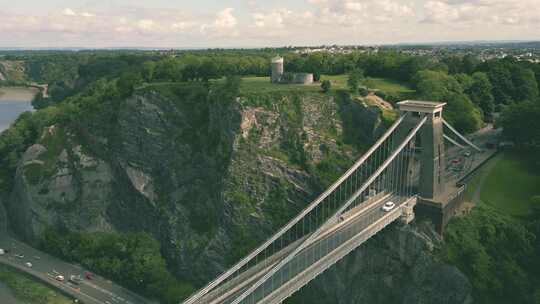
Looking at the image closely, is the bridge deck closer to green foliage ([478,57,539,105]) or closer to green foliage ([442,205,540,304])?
green foliage ([442,205,540,304])

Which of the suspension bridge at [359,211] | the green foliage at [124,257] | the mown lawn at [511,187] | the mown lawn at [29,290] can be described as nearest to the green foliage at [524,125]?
the mown lawn at [511,187]

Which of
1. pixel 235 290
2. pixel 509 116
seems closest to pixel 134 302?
pixel 235 290

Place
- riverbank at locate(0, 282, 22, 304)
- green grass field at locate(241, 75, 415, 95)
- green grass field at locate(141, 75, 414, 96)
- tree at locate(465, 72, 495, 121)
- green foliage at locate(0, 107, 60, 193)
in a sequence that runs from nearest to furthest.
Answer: riverbank at locate(0, 282, 22, 304) < green grass field at locate(141, 75, 414, 96) < green grass field at locate(241, 75, 415, 95) < tree at locate(465, 72, 495, 121) < green foliage at locate(0, 107, 60, 193)

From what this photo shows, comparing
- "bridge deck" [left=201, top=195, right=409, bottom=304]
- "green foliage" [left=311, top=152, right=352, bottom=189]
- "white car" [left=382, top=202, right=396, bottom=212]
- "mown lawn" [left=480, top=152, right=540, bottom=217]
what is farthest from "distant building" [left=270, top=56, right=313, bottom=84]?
"white car" [left=382, top=202, right=396, bottom=212]

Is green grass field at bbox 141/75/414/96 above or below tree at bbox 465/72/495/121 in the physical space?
above

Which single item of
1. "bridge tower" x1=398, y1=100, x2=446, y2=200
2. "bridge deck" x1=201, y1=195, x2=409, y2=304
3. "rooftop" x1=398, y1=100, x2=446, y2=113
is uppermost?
"rooftop" x1=398, y1=100, x2=446, y2=113

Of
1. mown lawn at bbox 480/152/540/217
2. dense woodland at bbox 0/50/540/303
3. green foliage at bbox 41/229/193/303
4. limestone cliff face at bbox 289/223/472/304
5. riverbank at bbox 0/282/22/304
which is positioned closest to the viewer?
limestone cliff face at bbox 289/223/472/304

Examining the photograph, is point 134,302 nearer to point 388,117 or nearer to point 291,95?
point 291,95

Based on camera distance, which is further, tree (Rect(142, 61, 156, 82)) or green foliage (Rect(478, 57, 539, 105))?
tree (Rect(142, 61, 156, 82))

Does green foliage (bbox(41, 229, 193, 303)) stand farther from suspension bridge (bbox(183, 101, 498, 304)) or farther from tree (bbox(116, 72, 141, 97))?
tree (bbox(116, 72, 141, 97))
